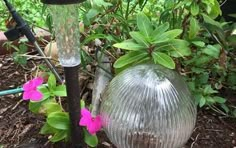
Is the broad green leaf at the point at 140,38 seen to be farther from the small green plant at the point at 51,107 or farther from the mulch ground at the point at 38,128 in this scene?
the mulch ground at the point at 38,128

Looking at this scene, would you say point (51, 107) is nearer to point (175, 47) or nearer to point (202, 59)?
point (175, 47)

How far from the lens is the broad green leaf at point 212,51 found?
5.45 ft

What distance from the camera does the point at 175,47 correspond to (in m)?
1.46

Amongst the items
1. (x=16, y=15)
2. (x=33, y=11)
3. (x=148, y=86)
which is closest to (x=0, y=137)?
(x=16, y=15)

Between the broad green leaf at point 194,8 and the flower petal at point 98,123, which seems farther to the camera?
the broad green leaf at point 194,8

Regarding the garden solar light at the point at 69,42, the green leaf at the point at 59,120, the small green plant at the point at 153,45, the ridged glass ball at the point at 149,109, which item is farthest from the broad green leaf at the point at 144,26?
the green leaf at the point at 59,120

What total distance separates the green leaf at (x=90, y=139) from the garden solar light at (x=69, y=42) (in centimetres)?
7

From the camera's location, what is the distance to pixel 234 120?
1.81 metres

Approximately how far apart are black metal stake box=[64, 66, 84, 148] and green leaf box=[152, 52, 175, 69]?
0.26 meters

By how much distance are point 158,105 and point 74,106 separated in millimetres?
263

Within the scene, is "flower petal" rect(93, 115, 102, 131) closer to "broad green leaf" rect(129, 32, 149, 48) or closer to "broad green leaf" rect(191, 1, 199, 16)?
"broad green leaf" rect(129, 32, 149, 48)

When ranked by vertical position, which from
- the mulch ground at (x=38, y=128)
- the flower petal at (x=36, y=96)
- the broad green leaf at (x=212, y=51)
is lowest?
the mulch ground at (x=38, y=128)

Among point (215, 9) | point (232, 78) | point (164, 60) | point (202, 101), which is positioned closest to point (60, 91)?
point (164, 60)

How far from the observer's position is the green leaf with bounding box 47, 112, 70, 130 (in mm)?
1423
